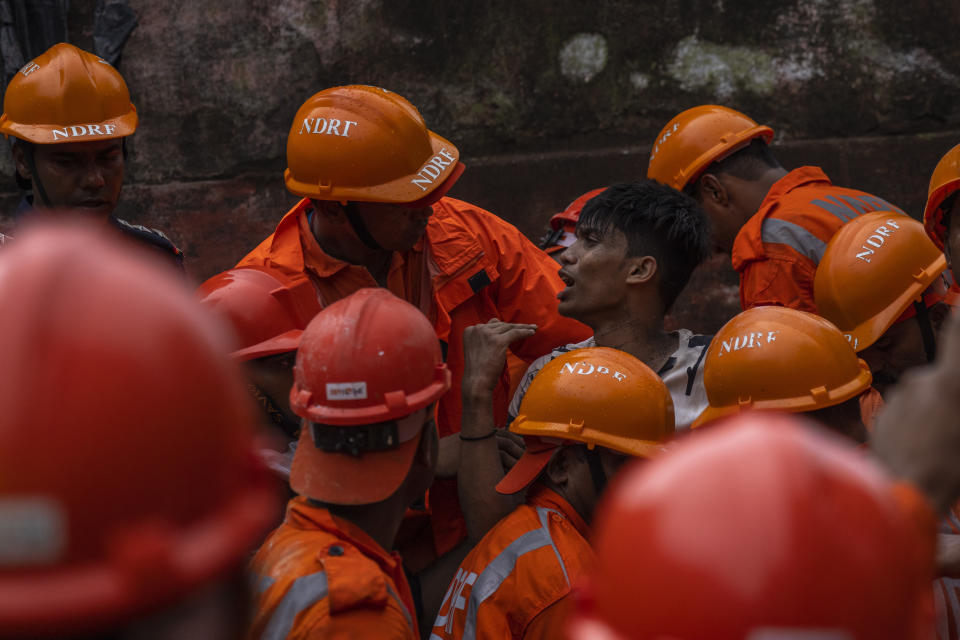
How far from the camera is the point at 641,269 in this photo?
12.9 feet

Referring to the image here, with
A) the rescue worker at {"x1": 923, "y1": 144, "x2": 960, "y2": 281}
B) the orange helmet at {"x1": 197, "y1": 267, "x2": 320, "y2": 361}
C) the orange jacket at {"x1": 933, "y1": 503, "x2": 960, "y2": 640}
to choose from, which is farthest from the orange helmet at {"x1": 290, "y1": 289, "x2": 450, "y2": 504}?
the rescue worker at {"x1": 923, "y1": 144, "x2": 960, "y2": 281}

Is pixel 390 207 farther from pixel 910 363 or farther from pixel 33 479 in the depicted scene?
pixel 33 479

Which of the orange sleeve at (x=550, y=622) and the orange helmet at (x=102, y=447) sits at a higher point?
the orange helmet at (x=102, y=447)

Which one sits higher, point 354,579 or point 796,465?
point 796,465

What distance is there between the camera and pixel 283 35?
6.21m

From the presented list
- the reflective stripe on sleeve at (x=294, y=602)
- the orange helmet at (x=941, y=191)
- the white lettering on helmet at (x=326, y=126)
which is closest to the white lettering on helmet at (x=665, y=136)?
the orange helmet at (x=941, y=191)

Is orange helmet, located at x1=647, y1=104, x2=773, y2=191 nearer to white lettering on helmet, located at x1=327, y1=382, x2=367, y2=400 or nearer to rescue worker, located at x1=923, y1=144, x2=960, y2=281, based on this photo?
rescue worker, located at x1=923, y1=144, x2=960, y2=281

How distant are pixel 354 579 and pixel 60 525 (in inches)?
43.0

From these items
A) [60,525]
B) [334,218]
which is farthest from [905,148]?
[60,525]

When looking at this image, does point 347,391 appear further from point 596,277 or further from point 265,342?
point 596,277

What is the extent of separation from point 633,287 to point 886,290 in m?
0.88

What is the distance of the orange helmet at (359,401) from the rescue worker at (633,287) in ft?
3.71

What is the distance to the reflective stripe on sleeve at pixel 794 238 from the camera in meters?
4.19

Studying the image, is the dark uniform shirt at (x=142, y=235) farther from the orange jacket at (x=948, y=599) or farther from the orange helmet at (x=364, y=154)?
the orange jacket at (x=948, y=599)
